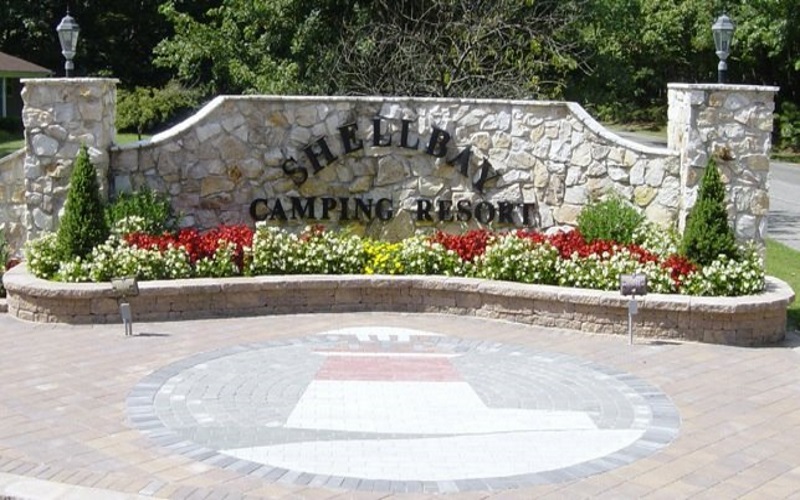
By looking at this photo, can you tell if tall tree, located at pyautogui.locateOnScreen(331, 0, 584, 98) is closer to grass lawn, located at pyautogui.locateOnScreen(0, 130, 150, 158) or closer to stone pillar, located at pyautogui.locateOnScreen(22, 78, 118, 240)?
stone pillar, located at pyautogui.locateOnScreen(22, 78, 118, 240)

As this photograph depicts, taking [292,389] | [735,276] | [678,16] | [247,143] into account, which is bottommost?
[292,389]

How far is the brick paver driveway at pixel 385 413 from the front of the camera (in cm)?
645

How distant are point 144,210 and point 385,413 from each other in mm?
5442

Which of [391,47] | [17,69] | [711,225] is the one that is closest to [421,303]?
[711,225]

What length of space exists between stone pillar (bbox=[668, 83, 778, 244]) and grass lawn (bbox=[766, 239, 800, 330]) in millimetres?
939

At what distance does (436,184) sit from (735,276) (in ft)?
12.9

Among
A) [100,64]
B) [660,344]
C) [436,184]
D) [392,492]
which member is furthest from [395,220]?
[100,64]

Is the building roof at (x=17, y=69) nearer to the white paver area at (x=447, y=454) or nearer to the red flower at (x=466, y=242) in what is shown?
the red flower at (x=466, y=242)

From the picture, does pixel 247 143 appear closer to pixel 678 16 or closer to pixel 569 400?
pixel 569 400

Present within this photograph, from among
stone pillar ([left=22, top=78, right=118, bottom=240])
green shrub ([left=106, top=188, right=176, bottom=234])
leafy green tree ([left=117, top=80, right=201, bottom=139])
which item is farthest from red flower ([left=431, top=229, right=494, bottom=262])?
leafy green tree ([left=117, top=80, right=201, bottom=139])

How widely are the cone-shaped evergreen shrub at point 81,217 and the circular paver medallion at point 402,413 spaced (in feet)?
8.32

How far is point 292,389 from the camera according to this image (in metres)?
8.51

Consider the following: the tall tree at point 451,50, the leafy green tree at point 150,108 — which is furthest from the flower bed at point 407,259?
the leafy green tree at point 150,108

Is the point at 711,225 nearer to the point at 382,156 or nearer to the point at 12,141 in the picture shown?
the point at 382,156
